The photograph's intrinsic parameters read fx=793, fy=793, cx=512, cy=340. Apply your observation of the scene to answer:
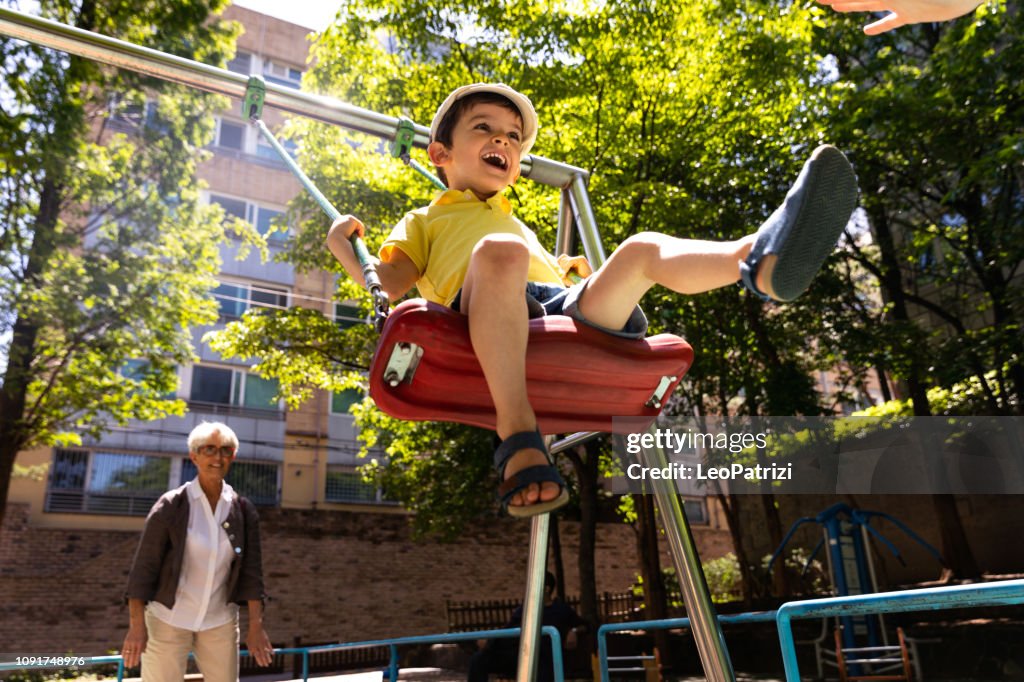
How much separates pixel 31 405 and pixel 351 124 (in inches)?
423

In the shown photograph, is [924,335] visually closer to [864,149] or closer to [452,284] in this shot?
[864,149]

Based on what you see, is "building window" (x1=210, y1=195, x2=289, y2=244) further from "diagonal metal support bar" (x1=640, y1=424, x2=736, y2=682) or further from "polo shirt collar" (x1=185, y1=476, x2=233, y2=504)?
"diagonal metal support bar" (x1=640, y1=424, x2=736, y2=682)

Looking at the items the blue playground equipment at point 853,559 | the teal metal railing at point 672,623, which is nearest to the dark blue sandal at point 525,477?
the teal metal railing at point 672,623

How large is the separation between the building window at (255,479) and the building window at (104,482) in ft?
2.49

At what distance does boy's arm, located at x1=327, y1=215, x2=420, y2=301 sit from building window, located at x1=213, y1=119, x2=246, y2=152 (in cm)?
2088

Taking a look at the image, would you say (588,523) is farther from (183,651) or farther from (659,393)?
(659,393)

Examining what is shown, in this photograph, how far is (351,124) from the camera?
8.92 ft

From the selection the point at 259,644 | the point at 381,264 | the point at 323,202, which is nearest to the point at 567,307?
the point at 381,264

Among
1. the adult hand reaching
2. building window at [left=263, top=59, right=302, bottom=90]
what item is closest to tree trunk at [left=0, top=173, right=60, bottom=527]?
the adult hand reaching

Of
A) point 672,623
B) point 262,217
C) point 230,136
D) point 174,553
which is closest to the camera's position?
point 672,623

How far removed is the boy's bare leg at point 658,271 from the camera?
1.51 metres

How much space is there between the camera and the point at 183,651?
3.49m

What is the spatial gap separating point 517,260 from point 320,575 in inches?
654

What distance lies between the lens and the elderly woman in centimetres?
341
